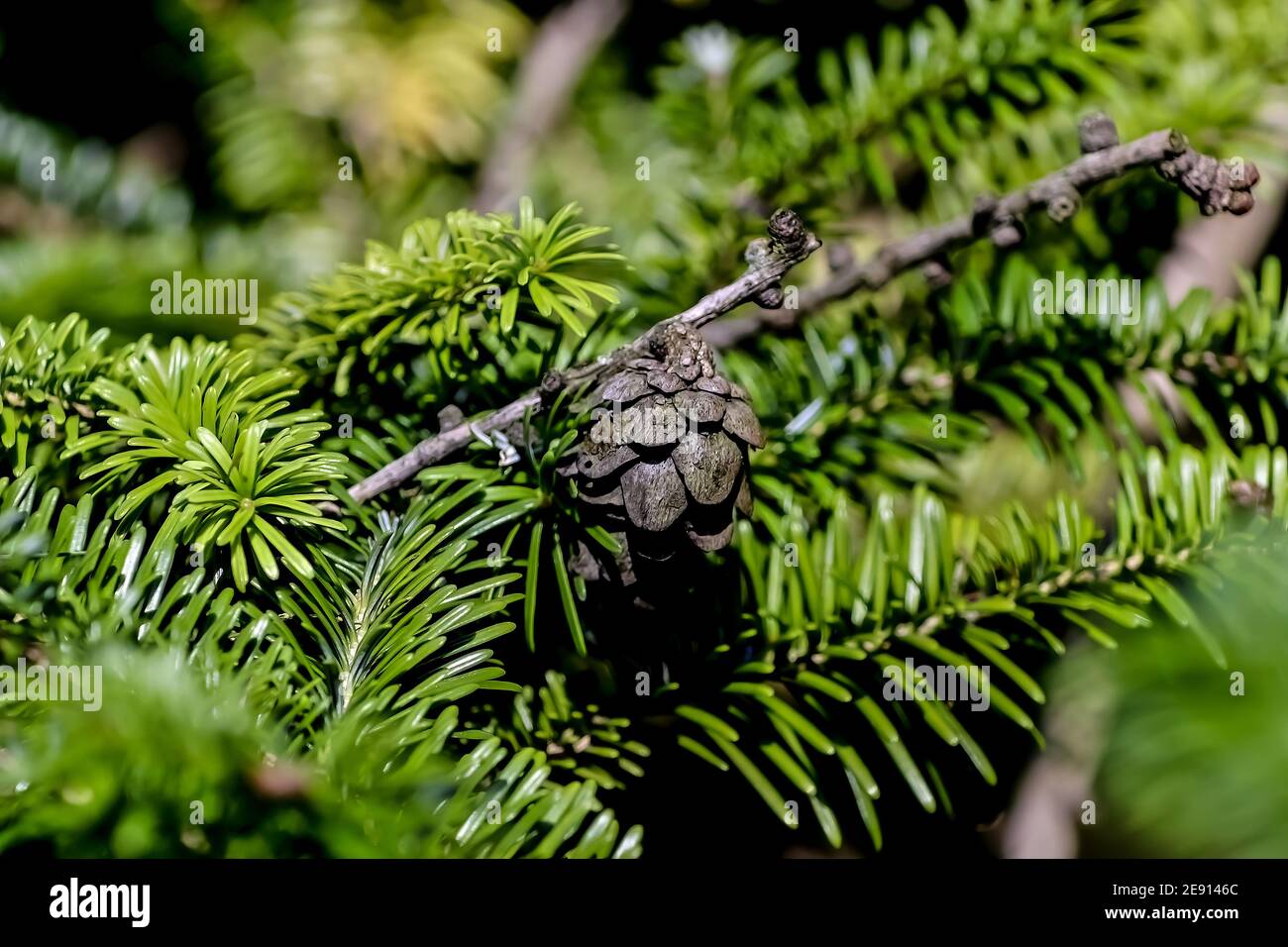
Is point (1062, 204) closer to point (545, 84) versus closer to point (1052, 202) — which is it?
point (1052, 202)

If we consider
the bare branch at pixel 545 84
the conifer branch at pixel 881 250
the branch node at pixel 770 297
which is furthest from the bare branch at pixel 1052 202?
the bare branch at pixel 545 84

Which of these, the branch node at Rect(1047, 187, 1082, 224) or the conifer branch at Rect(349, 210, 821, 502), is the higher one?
the branch node at Rect(1047, 187, 1082, 224)

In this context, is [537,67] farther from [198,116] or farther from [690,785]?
[690,785]

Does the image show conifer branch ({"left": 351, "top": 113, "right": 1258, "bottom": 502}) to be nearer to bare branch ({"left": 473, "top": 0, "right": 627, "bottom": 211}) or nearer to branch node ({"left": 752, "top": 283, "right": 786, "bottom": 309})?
branch node ({"left": 752, "top": 283, "right": 786, "bottom": 309})

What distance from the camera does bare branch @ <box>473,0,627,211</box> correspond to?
0.92 m

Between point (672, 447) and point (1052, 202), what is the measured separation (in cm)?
29

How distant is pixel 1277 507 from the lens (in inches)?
20.2

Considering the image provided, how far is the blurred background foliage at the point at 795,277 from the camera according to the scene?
14.4 inches

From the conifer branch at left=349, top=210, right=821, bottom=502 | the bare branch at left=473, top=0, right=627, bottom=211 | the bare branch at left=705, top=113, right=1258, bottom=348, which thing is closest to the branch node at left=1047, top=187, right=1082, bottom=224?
the bare branch at left=705, top=113, right=1258, bottom=348

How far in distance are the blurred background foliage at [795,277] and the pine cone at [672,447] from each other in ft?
0.12

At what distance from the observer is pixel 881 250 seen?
59 centimetres

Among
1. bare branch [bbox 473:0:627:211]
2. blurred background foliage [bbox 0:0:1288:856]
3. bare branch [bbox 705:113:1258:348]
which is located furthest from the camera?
bare branch [bbox 473:0:627:211]

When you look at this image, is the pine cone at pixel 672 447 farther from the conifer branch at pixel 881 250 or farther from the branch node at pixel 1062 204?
the branch node at pixel 1062 204
